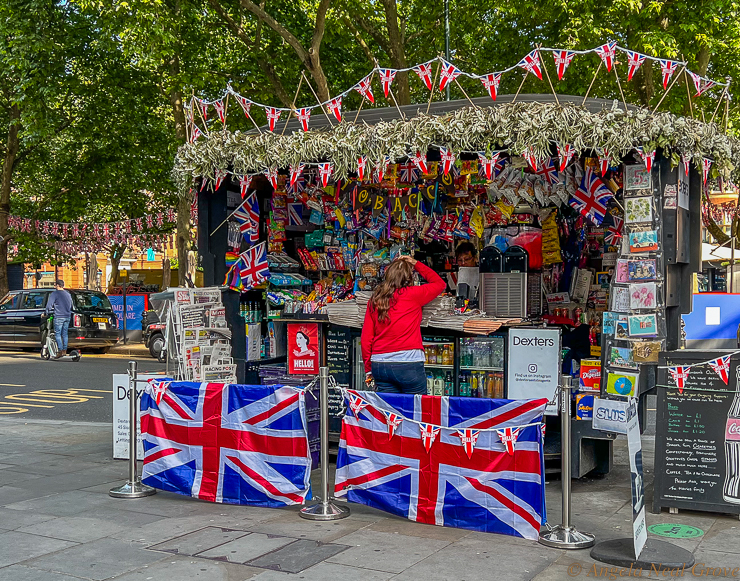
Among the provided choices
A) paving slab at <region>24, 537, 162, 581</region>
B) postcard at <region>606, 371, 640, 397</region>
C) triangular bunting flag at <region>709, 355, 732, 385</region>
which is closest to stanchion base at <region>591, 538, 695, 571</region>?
triangular bunting flag at <region>709, 355, 732, 385</region>

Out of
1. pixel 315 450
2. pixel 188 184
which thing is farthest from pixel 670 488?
pixel 188 184

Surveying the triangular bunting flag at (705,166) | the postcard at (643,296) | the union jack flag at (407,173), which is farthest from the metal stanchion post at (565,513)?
the union jack flag at (407,173)

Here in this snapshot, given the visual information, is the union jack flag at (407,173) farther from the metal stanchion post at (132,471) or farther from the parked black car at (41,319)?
the parked black car at (41,319)

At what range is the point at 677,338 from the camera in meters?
6.71

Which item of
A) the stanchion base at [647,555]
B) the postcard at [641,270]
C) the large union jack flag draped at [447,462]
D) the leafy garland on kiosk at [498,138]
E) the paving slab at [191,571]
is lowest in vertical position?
the paving slab at [191,571]

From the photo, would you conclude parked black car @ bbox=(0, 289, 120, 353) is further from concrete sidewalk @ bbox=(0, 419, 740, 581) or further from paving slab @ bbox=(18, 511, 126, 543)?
paving slab @ bbox=(18, 511, 126, 543)

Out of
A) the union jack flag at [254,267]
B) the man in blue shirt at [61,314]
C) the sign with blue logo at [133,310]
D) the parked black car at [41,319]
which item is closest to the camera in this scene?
the union jack flag at [254,267]

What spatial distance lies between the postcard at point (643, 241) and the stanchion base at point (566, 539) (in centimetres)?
246

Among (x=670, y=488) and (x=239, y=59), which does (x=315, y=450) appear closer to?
(x=670, y=488)

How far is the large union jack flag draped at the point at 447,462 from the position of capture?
205 inches

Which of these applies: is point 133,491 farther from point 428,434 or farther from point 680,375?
point 680,375

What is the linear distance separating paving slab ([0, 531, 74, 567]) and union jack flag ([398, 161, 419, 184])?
4.64 meters

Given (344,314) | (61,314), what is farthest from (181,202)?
(344,314)

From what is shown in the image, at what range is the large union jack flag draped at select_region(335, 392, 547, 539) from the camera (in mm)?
5195
